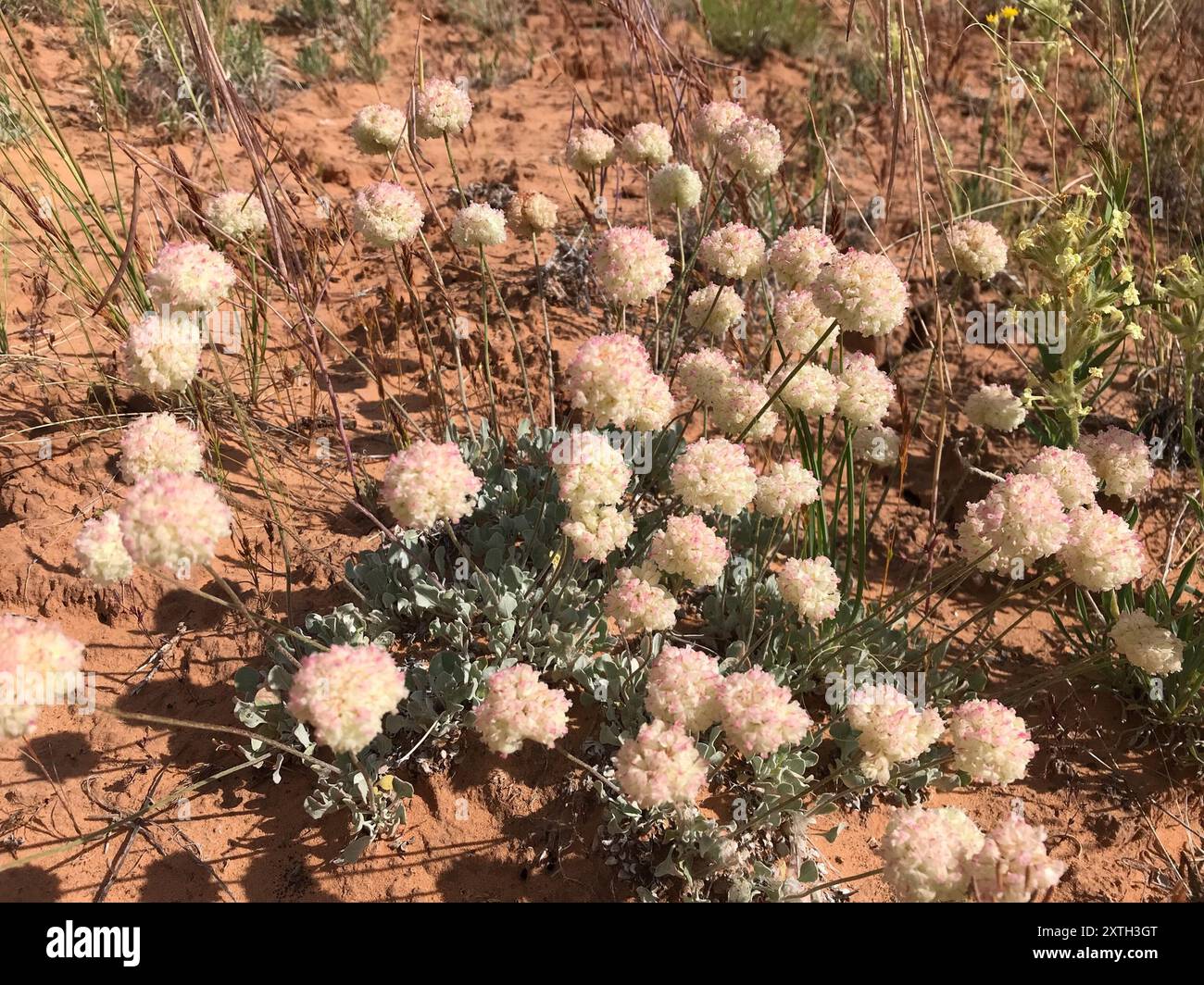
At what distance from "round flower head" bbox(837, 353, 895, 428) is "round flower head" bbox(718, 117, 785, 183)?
861 mm

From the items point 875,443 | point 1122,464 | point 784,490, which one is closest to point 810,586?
point 784,490

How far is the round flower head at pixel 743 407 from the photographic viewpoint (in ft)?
10.5

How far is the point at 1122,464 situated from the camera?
3.44 m

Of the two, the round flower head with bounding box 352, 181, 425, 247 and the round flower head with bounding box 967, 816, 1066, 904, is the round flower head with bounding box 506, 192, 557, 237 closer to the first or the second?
the round flower head with bounding box 352, 181, 425, 247

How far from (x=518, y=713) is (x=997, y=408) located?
2.32 m

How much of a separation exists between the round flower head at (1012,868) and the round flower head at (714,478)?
1172 mm

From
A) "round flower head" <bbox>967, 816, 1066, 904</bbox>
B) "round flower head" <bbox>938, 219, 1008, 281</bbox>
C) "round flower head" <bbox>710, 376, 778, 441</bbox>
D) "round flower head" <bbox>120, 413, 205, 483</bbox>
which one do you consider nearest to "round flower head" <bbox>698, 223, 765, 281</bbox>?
"round flower head" <bbox>710, 376, 778, 441</bbox>

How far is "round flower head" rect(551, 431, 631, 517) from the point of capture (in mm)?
2676

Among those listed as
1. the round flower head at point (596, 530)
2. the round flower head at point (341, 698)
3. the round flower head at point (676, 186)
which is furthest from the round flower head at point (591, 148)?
the round flower head at point (341, 698)

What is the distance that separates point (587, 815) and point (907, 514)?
2.42 m

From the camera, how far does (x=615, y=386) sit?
8.79ft

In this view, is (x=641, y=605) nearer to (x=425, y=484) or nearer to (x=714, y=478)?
(x=714, y=478)
